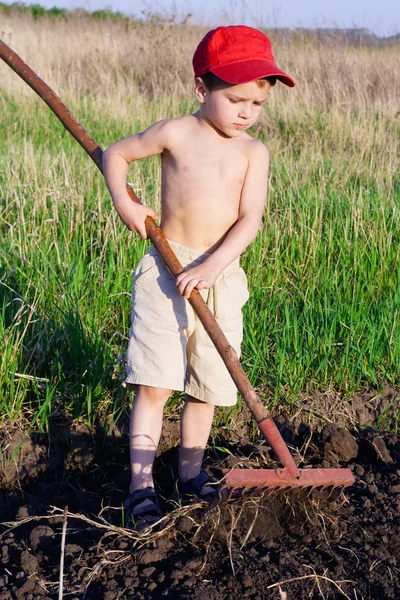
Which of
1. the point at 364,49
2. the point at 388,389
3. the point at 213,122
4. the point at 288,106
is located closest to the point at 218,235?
the point at 213,122

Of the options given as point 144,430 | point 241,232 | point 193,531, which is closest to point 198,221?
point 241,232

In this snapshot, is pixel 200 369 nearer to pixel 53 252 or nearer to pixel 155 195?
pixel 53 252

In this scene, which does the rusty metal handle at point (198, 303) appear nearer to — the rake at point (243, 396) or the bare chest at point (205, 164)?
the rake at point (243, 396)

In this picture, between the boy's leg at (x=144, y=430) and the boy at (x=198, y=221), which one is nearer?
the boy at (x=198, y=221)

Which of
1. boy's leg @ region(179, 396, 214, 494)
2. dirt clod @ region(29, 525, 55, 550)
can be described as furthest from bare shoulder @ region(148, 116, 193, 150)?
→ dirt clod @ region(29, 525, 55, 550)

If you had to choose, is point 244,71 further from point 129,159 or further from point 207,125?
point 129,159

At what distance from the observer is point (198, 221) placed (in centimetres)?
240

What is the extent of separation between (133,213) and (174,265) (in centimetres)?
22

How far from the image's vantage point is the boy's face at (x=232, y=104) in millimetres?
2240

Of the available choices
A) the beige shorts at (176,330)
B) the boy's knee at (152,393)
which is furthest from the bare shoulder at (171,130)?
the boy's knee at (152,393)

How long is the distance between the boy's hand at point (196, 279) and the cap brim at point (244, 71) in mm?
562

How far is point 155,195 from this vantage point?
4477mm

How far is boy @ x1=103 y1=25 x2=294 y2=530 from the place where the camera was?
2262 millimetres

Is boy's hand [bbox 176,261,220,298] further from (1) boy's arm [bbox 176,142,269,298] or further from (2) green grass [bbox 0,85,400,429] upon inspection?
(2) green grass [bbox 0,85,400,429]
